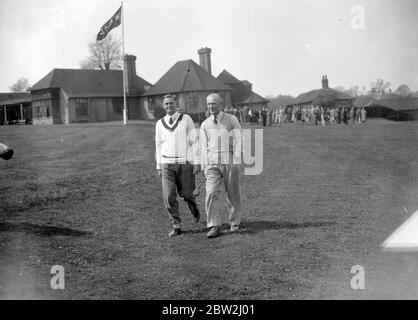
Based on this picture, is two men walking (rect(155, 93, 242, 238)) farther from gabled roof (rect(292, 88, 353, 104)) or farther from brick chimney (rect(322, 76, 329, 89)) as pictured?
brick chimney (rect(322, 76, 329, 89))

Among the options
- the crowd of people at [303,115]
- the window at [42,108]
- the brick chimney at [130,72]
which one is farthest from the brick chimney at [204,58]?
the window at [42,108]

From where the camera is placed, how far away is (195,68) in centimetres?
4669

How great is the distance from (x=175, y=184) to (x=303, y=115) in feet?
129

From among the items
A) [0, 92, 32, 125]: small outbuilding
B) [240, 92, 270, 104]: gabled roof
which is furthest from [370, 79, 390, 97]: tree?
[0, 92, 32, 125]: small outbuilding

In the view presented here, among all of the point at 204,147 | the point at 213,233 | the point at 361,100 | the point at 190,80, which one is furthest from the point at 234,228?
the point at 361,100

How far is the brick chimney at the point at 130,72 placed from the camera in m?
50.1

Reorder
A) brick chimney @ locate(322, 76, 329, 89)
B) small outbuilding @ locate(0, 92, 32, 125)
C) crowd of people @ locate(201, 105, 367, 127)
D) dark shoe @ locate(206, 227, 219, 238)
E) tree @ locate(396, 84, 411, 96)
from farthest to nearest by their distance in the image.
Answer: brick chimney @ locate(322, 76, 329, 89) → small outbuilding @ locate(0, 92, 32, 125) → crowd of people @ locate(201, 105, 367, 127) → tree @ locate(396, 84, 411, 96) → dark shoe @ locate(206, 227, 219, 238)

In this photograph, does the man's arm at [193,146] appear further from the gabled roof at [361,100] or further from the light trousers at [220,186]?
the gabled roof at [361,100]

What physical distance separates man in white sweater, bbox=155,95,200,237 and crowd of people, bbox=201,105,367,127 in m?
28.4

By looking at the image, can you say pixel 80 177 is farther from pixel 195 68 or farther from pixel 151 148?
pixel 195 68

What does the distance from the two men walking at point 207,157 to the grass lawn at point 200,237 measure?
426mm

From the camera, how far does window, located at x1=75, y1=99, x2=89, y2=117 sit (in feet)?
→ 159

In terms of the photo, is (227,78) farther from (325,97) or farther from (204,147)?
(204,147)
